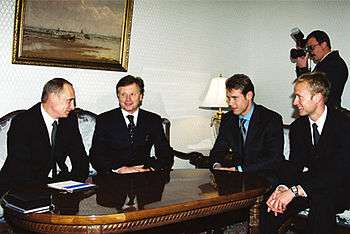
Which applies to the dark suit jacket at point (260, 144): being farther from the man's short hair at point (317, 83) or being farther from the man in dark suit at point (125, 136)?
the man in dark suit at point (125, 136)

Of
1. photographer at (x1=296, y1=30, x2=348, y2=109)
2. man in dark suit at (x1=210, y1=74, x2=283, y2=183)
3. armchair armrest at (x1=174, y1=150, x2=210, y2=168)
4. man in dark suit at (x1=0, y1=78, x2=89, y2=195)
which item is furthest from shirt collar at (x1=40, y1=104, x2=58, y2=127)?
photographer at (x1=296, y1=30, x2=348, y2=109)

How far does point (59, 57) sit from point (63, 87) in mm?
769

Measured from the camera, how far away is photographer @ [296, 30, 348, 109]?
430 cm

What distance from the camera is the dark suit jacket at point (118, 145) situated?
3471mm

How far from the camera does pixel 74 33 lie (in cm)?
370

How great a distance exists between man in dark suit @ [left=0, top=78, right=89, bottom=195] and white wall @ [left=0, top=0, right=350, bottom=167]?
62 cm

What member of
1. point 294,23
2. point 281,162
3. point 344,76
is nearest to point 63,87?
point 281,162

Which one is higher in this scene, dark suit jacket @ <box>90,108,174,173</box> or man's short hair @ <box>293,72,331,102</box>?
man's short hair @ <box>293,72,331,102</box>

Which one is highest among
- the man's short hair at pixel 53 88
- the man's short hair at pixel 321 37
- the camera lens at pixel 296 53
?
the man's short hair at pixel 321 37

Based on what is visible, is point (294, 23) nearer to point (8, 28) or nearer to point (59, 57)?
point (59, 57)

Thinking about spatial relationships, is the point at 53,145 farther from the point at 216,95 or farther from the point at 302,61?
the point at 302,61

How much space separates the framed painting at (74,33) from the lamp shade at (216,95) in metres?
0.90

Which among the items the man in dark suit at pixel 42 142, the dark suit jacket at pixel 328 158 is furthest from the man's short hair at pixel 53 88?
the dark suit jacket at pixel 328 158

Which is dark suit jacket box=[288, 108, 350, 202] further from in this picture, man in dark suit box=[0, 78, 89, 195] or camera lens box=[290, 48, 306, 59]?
camera lens box=[290, 48, 306, 59]
